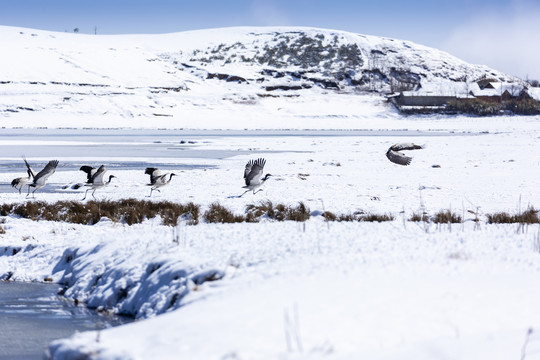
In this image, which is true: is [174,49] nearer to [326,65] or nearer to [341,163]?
[326,65]

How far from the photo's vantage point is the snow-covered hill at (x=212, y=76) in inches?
3371

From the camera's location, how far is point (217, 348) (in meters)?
5.62

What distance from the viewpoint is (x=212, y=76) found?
120000 millimetres

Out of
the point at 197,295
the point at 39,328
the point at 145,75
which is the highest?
the point at 145,75

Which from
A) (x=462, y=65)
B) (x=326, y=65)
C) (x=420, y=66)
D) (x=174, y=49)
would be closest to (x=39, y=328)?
(x=326, y=65)

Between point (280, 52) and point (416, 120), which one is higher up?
point (280, 52)

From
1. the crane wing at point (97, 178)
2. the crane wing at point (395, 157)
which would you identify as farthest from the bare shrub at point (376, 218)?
the crane wing at point (97, 178)

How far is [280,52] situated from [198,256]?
512 feet

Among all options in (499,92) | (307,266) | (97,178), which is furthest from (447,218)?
(499,92)

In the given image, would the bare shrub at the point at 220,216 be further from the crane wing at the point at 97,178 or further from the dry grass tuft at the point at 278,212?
the crane wing at the point at 97,178

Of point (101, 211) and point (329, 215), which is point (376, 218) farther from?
point (101, 211)

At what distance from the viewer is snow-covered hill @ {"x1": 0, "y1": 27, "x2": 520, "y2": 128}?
85.6m

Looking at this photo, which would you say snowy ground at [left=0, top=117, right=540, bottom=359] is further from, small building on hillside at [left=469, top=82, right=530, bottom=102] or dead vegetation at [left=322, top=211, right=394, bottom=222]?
small building on hillside at [left=469, top=82, right=530, bottom=102]

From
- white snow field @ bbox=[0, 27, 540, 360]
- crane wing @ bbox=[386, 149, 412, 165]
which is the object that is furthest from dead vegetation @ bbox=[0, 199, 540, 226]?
crane wing @ bbox=[386, 149, 412, 165]
